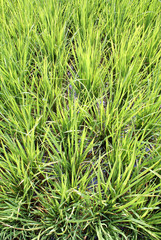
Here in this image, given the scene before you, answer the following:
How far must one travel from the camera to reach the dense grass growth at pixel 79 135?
703 mm

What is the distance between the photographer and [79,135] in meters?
0.92

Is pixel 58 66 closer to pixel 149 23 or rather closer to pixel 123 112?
pixel 123 112

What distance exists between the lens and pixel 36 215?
2.48 ft

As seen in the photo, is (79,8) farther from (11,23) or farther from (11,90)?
(11,90)

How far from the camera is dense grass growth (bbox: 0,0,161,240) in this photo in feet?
2.31

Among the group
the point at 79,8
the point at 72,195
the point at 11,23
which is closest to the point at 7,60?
the point at 11,23

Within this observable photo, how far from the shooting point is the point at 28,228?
73 cm

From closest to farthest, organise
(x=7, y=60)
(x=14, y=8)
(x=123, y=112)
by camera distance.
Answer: (x=123, y=112), (x=7, y=60), (x=14, y=8)

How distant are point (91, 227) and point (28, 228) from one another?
219mm

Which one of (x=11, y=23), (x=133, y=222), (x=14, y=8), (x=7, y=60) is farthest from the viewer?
(x=14, y=8)

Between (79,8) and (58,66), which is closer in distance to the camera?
(58,66)

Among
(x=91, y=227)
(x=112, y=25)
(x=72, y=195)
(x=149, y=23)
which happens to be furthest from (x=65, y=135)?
(x=149, y=23)

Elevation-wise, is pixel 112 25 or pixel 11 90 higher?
pixel 112 25

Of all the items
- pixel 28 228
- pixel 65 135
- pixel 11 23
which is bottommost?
pixel 28 228
